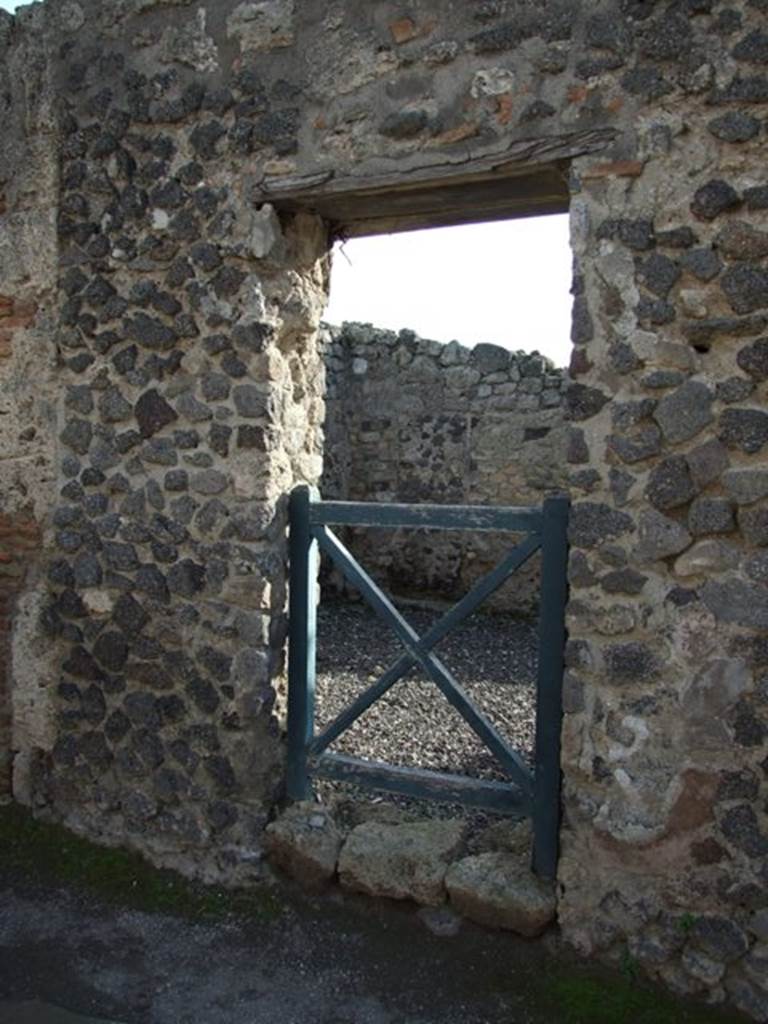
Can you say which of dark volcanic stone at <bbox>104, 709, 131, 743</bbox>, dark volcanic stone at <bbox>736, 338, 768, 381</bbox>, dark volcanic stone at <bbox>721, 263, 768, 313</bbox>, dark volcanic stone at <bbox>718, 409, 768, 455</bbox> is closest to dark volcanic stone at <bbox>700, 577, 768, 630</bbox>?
dark volcanic stone at <bbox>718, 409, 768, 455</bbox>

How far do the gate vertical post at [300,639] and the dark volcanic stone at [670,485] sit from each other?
137 centimetres

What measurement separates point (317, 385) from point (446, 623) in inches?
48.4

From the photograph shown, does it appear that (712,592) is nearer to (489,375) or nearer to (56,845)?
(56,845)

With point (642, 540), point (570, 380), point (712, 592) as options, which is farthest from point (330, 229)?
point (712, 592)

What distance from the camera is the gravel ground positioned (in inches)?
189

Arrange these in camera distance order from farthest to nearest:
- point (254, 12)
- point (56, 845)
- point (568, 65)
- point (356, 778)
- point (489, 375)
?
point (489, 375) < point (56, 845) < point (356, 778) < point (254, 12) < point (568, 65)

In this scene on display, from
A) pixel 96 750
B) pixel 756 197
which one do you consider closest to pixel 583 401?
pixel 756 197

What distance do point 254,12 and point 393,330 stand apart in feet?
20.8

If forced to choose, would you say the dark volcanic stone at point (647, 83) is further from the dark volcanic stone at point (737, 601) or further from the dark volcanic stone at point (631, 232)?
the dark volcanic stone at point (737, 601)

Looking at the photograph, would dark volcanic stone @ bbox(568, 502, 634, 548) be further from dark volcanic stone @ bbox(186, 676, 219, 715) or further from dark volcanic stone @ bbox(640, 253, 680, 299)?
dark volcanic stone @ bbox(186, 676, 219, 715)

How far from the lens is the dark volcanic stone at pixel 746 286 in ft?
8.27

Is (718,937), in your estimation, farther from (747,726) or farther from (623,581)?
(623,581)

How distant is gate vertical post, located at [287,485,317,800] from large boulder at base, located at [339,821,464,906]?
350 mm

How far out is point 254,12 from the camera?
3.15 metres
